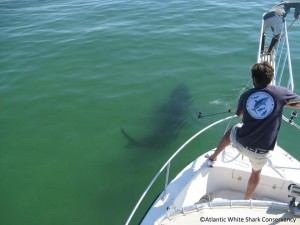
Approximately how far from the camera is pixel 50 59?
46.9 ft

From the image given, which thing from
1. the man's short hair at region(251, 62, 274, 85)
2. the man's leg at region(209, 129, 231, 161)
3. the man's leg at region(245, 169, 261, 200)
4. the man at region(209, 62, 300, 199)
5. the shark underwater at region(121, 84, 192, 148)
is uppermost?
the man's short hair at region(251, 62, 274, 85)

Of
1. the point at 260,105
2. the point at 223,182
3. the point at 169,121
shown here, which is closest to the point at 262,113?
the point at 260,105

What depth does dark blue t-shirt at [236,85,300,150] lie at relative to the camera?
199 inches

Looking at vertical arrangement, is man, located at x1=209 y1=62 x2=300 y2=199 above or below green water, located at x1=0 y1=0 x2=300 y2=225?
above

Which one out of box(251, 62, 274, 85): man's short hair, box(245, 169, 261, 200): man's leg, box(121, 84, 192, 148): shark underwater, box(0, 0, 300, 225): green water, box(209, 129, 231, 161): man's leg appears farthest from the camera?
box(121, 84, 192, 148): shark underwater

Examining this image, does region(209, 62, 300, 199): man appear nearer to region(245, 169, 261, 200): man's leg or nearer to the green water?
region(245, 169, 261, 200): man's leg

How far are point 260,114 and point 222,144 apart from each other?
1300 mm

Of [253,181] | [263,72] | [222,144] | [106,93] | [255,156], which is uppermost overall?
[263,72]

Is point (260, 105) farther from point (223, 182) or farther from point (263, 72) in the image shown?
point (223, 182)

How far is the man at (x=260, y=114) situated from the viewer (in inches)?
198

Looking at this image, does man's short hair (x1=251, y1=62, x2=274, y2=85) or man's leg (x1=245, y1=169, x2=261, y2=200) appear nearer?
man's short hair (x1=251, y1=62, x2=274, y2=85)

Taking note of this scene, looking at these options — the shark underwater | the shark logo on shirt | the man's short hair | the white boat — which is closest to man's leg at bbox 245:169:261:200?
the white boat

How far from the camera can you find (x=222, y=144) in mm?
6277

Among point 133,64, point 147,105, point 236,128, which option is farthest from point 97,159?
point 133,64
